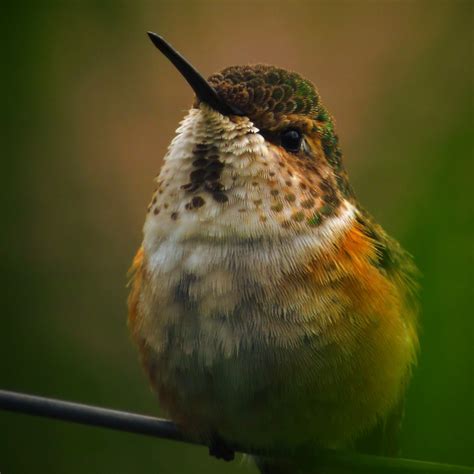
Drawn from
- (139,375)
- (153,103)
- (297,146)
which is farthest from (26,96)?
(297,146)

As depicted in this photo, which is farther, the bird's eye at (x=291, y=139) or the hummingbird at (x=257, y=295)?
the bird's eye at (x=291, y=139)

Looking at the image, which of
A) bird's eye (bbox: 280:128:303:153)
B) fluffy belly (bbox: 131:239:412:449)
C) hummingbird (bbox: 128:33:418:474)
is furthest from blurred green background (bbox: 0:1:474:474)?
fluffy belly (bbox: 131:239:412:449)

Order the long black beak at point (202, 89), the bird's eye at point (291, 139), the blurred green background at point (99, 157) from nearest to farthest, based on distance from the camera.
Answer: the long black beak at point (202, 89), the bird's eye at point (291, 139), the blurred green background at point (99, 157)

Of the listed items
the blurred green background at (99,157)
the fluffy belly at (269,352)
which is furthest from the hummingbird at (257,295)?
the blurred green background at (99,157)

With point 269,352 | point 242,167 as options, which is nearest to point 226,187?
point 242,167

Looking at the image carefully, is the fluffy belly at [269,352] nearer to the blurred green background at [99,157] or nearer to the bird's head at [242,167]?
the bird's head at [242,167]

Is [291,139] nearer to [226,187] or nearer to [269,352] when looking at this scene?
[226,187]

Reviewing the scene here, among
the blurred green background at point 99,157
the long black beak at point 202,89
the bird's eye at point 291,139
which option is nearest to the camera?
the long black beak at point 202,89

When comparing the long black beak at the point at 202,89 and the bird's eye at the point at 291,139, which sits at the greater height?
the long black beak at the point at 202,89
